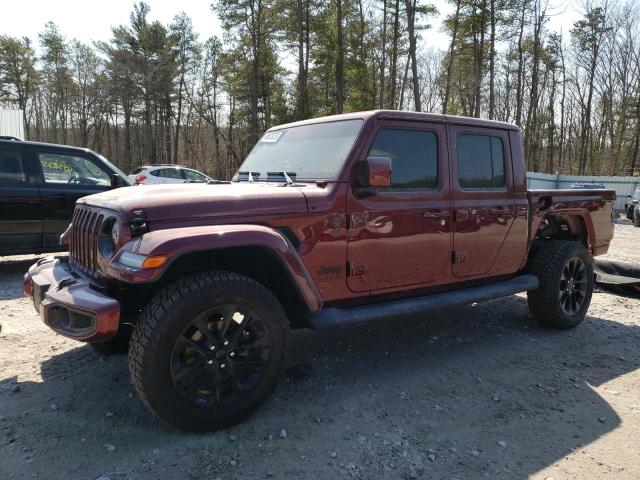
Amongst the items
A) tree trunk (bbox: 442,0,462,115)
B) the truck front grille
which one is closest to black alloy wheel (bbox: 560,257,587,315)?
the truck front grille

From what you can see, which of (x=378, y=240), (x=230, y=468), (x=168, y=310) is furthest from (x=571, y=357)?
(x=168, y=310)

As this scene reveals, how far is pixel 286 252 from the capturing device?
2.96m

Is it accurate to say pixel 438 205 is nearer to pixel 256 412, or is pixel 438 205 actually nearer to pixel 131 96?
pixel 256 412

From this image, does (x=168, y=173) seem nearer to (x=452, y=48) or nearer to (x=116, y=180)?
(x=116, y=180)

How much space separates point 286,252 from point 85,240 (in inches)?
55.0

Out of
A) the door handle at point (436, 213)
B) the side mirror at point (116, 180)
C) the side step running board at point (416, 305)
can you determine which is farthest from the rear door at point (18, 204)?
the door handle at point (436, 213)

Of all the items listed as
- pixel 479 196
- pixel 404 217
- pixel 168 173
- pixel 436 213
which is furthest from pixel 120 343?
pixel 168 173

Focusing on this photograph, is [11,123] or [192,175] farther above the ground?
[11,123]

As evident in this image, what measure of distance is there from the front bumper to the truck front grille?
0.09 metres

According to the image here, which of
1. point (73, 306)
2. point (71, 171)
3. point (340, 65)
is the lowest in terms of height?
point (73, 306)

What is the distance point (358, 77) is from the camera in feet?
101

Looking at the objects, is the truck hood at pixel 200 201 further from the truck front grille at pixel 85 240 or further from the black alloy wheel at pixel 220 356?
the black alloy wheel at pixel 220 356

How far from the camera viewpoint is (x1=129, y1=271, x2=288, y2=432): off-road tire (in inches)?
103

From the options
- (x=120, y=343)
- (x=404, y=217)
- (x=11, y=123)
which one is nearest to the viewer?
(x=120, y=343)
